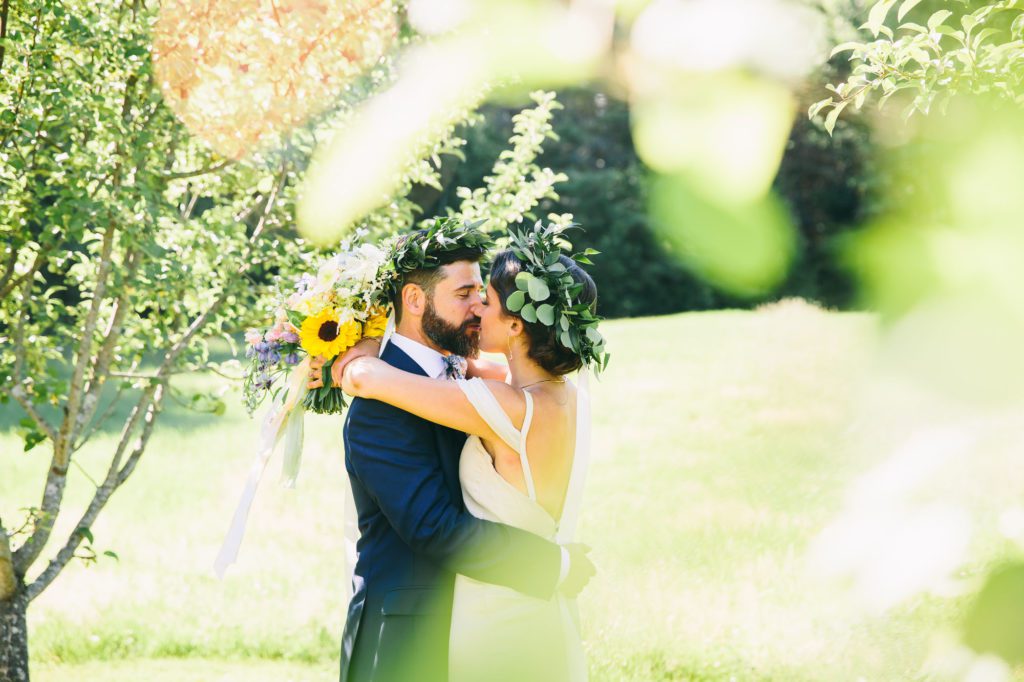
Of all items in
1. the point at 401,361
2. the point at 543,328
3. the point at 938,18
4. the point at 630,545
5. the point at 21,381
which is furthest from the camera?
the point at 630,545

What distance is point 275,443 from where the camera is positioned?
3320mm

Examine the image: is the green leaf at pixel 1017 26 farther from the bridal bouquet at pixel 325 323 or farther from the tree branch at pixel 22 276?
the tree branch at pixel 22 276

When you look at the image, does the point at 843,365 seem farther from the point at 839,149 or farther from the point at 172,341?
the point at 839,149

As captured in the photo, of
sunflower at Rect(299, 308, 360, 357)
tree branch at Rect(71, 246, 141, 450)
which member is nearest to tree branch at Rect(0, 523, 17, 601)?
tree branch at Rect(71, 246, 141, 450)

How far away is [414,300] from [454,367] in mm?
232

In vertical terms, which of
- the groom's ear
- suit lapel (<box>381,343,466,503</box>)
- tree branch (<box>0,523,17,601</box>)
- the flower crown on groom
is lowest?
tree branch (<box>0,523,17,601</box>)

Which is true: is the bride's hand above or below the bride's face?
below

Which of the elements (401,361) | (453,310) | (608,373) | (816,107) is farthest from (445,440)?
(608,373)

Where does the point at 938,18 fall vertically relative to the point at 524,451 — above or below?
above

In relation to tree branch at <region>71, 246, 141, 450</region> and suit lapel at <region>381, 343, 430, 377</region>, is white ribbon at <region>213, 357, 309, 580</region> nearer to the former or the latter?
suit lapel at <region>381, 343, 430, 377</region>

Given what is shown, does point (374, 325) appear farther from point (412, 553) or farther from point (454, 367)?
point (412, 553)

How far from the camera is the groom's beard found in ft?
10.1

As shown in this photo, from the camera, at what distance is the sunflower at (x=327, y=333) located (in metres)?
3.14

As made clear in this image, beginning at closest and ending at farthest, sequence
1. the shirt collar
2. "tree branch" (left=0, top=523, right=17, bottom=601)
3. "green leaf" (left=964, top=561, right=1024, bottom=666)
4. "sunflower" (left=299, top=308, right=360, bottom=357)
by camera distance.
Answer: "green leaf" (left=964, top=561, right=1024, bottom=666), the shirt collar, "sunflower" (left=299, top=308, right=360, bottom=357), "tree branch" (left=0, top=523, right=17, bottom=601)
